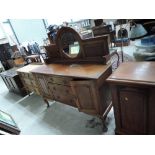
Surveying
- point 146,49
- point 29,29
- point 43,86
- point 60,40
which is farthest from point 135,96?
point 29,29

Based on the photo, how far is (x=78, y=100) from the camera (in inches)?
70.1

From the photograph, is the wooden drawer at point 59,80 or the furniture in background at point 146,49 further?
the wooden drawer at point 59,80

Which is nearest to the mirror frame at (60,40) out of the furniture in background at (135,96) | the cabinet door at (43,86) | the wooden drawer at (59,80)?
the wooden drawer at (59,80)

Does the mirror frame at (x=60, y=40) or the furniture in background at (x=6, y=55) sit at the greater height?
the mirror frame at (x=60, y=40)

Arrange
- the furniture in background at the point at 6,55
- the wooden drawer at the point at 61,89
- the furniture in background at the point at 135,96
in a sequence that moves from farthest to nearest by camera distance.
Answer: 1. the furniture in background at the point at 6,55
2. the wooden drawer at the point at 61,89
3. the furniture in background at the point at 135,96

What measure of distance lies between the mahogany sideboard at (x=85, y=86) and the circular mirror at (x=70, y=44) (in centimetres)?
19

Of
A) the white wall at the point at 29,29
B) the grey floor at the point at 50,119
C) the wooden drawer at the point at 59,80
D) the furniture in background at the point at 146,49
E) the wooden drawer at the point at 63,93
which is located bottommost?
the grey floor at the point at 50,119

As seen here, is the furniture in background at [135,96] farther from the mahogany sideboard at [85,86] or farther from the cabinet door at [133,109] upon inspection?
the mahogany sideboard at [85,86]

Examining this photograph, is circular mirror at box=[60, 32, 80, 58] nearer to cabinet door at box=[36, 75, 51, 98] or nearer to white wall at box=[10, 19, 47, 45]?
cabinet door at box=[36, 75, 51, 98]

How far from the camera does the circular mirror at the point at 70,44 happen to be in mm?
1924

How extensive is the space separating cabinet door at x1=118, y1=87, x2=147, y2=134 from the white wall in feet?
18.3

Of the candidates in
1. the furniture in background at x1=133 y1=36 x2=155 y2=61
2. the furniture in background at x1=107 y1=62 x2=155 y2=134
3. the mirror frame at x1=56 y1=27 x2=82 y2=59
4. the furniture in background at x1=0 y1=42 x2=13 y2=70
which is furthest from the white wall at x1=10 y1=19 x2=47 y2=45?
the furniture in background at x1=107 y1=62 x2=155 y2=134
